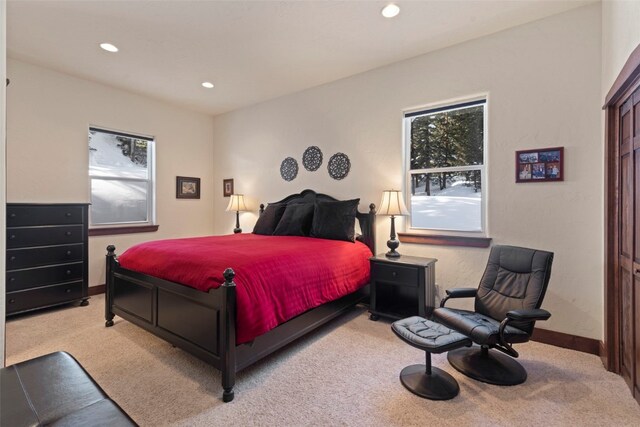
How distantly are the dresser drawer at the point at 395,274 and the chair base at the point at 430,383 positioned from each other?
0.94 meters

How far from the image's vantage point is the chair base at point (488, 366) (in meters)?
2.07

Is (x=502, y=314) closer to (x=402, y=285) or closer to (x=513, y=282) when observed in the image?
(x=513, y=282)

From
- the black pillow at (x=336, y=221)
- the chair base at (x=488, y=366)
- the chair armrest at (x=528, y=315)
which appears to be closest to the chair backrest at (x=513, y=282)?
the chair armrest at (x=528, y=315)

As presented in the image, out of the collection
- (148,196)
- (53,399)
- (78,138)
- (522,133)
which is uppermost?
(78,138)

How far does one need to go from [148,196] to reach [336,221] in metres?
3.08

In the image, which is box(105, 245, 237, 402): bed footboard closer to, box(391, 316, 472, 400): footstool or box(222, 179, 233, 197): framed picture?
box(391, 316, 472, 400): footstool

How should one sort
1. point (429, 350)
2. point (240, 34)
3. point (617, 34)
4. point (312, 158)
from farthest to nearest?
point (312, 158), point (240, 34), point (617, 34), point (429, 350)

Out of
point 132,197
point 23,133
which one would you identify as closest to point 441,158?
point 132,197

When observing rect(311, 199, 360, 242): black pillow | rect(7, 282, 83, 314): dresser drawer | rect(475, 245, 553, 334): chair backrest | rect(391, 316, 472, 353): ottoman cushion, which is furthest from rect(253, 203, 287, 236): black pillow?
rect(475, 245, 553, 334): chair backrest

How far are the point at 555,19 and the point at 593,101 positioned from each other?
0.79 m

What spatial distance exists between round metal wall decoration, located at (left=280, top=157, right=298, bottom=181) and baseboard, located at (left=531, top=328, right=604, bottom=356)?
331cm

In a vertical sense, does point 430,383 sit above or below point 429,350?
below

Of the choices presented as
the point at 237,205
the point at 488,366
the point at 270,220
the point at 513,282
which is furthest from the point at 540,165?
the point at 237,205

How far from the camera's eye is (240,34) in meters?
2.94
